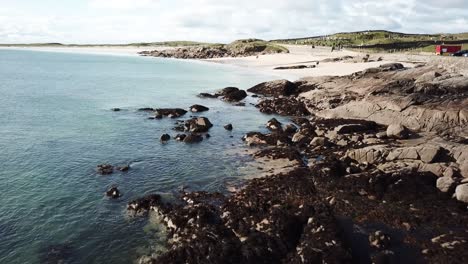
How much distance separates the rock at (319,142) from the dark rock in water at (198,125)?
12424mm

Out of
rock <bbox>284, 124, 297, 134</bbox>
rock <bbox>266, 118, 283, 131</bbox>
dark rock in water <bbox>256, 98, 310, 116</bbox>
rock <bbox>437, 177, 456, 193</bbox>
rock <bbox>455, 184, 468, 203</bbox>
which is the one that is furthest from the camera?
dark rock in water <bbox>256, 98, 310, 116</bbox>

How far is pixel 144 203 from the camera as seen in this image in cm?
2181

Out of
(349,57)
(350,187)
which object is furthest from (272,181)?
(349,57)

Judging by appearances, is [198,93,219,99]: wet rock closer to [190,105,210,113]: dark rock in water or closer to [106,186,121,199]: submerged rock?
[190,105,210,113]: dark rock in water

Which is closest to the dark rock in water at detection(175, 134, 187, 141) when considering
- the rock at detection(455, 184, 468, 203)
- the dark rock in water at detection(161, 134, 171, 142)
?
the dark rock in water at detection(161, 134, 171, 142)

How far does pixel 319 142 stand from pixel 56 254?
23110mm

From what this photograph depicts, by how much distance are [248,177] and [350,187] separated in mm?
7228

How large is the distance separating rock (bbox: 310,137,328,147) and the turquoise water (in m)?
7.33

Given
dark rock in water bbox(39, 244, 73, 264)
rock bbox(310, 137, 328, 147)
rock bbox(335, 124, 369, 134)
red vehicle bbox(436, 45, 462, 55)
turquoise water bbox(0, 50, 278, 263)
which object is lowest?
dark rock in water bbox(39, 244, 73, 264)

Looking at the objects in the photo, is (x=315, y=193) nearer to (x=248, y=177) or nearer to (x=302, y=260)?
(x=248, y=177)

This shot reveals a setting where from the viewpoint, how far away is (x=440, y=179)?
22.8m

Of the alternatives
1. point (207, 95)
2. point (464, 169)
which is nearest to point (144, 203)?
point (464, 169)

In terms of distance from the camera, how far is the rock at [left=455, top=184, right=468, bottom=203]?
20811 millimetres

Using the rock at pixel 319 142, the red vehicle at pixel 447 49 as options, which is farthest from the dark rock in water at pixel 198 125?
the red vehicle at pixel 447 49
